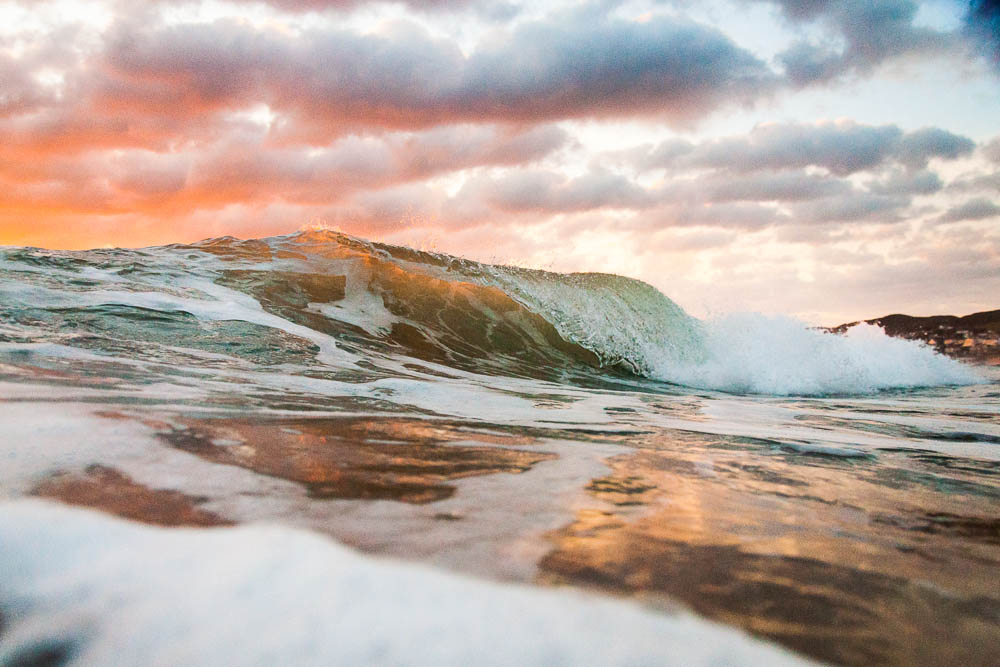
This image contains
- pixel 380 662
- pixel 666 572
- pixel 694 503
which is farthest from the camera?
pixel 694 503

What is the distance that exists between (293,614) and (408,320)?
21.9ft

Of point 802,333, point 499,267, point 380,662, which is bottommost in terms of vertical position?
point 380,662

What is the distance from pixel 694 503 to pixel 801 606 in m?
0.61

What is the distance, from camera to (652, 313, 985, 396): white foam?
27.8 ft

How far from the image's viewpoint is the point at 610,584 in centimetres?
101

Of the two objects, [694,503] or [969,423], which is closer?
[694,503]

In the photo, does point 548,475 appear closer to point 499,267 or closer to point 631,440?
point 631,440

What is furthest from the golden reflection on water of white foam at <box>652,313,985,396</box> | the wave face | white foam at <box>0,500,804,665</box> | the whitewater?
white foam at <box>652,313,985,396</box>

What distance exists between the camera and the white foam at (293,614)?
833 millimetres

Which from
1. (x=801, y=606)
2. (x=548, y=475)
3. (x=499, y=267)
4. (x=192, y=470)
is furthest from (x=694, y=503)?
(x=499, y=267)

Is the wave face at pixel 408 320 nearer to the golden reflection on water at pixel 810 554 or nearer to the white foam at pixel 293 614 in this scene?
the white foam at pixel 293 614

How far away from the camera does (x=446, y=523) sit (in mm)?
1321

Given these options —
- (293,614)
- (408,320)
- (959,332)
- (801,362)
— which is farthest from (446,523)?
(959,332)

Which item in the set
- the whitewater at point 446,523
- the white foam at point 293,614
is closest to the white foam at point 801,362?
the whitewater at point 446,523
